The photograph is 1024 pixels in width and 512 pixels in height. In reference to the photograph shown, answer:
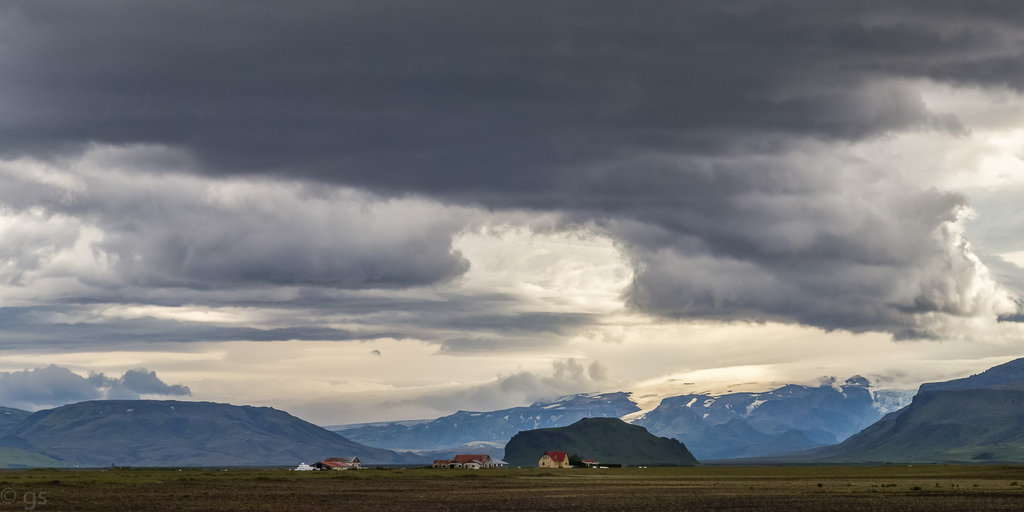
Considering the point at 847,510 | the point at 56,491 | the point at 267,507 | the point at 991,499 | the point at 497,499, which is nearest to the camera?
the point at 847,510

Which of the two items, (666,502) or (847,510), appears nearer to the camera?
(847,510)

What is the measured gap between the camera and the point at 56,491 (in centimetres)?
13412

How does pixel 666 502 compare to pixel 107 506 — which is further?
pixel 666 502

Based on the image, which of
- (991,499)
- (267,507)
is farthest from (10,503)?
(991,499)

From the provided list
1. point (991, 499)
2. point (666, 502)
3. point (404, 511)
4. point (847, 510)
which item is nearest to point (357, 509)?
point (404, 511)

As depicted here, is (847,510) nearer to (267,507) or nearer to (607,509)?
(607,509)

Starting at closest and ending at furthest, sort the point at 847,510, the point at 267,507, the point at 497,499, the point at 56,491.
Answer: the point at 847,510, the point at 267,507, the point at 497,499, the point at 56,491

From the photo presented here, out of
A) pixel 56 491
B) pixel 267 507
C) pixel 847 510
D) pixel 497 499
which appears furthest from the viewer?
pixel 56 491

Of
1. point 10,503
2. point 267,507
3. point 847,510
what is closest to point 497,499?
point 267,507

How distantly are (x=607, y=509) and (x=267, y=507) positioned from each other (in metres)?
32.8

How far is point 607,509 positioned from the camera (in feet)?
343

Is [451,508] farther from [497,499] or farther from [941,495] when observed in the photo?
[941,495]

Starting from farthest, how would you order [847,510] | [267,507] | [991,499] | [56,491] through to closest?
[56,491], [991,499], [267,507], [847,510]

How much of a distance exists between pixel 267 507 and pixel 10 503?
972 inches
